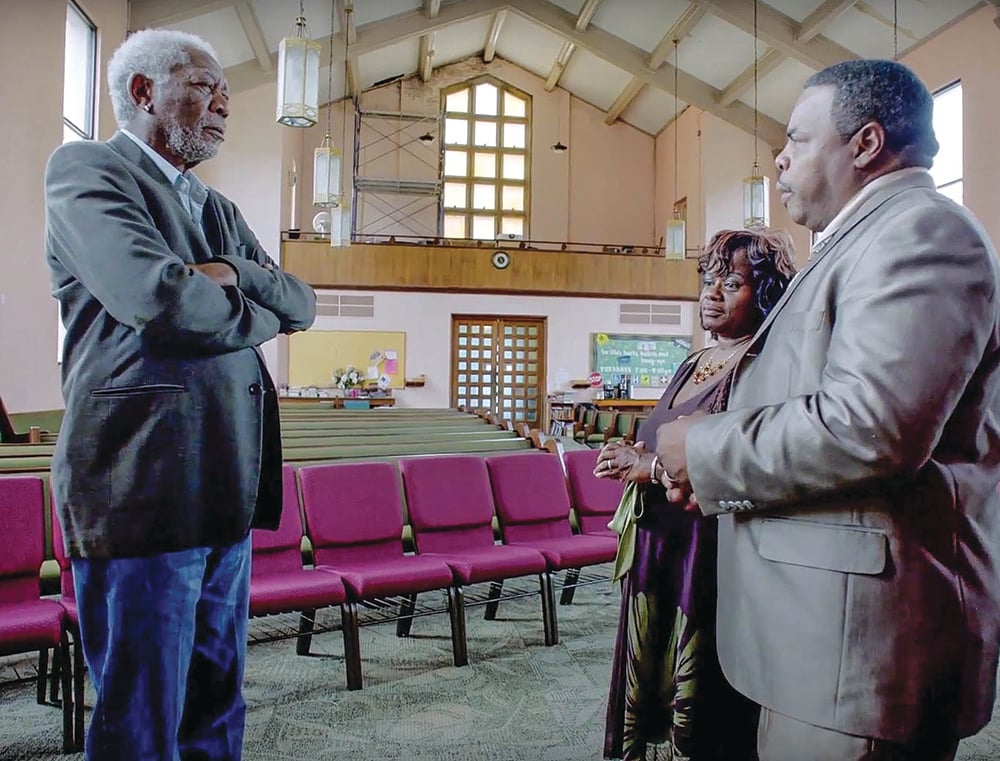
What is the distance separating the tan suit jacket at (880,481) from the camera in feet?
2.84

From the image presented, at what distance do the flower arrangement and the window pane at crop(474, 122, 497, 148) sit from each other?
236 inches

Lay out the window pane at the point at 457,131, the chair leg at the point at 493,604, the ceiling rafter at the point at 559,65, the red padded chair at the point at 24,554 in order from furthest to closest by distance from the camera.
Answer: the window pane at the point at 457,131, the ceiling rafter at the point at 559,65, the chair leg at the point at 493,604, the red padded chair at the point at 24,554

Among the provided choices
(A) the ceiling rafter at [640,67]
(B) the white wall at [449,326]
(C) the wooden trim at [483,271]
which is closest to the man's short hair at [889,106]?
(C) the wooden trim at [483,271]

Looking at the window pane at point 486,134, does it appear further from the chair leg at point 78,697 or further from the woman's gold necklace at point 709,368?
the woman's gold necklace at point 709,368

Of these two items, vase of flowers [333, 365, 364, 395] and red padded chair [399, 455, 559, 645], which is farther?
vase of flowers [333, 365, 364, 395]

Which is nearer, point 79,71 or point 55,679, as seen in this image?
point 55,679

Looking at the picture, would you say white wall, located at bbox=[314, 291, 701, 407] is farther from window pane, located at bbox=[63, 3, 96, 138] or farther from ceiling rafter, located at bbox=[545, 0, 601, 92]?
window pane, located at bbox=[63, 3, 96, 138]

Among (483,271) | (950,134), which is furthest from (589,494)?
(483,271)

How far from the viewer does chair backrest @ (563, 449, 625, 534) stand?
13.1 ft

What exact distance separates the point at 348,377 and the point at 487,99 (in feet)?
22.8

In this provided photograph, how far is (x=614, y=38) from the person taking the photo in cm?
1276

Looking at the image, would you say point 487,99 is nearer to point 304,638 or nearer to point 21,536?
point 304,638

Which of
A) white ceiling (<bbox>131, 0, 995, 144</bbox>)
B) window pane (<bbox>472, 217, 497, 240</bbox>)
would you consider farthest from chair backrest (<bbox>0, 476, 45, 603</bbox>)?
window pane (<bbox>472, 217, 497, 240</bbox>)

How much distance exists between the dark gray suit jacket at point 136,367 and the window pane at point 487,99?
16.0 meters
